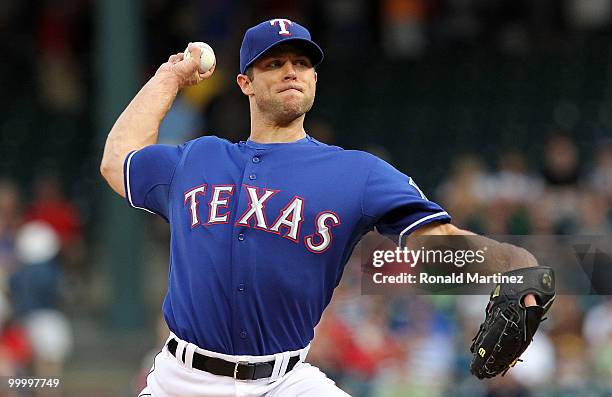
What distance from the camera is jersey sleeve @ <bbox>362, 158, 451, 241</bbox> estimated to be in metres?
3.27

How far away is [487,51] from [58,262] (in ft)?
17.3

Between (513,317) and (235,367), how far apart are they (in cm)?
83

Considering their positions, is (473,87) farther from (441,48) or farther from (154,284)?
(154,284)

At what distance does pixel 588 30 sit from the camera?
40.2ft

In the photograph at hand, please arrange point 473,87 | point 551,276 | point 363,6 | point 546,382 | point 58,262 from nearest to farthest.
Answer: point 551,276, point 546,382, point 58,262, point 473,87, point 363,6

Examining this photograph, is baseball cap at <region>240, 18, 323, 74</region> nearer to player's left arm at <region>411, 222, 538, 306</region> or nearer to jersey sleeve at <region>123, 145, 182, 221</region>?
jersey sleeve at <region>123, 145, 182, 221</region>

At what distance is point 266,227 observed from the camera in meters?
3.37

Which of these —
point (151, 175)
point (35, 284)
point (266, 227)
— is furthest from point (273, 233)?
point (35, 284)

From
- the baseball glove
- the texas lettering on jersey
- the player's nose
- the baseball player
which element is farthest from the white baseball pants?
the player's nose

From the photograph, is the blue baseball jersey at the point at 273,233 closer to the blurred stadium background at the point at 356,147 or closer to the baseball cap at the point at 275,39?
the baseball cap at the point at 275,39

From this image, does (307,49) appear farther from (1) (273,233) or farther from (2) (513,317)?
(2) (513,317)

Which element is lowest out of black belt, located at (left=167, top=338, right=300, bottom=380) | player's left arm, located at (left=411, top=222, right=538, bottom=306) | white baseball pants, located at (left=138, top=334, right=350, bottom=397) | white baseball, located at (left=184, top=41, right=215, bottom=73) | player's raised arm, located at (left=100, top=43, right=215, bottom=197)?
white baseball pants, located at (left=138, top=334, right=350, bottom=397)

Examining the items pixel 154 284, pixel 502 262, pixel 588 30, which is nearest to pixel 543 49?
pixel 588 30

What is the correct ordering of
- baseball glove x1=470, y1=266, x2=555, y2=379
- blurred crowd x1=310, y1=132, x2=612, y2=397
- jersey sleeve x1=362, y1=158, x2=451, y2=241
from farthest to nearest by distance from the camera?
blurred crowd x1=310, y1=132, x2=612, y2=397, jersey sleeve x1=362, y1=158, x2=451, y2=241, baseball glove x1=470, y1=266, x2=555, y2=379
